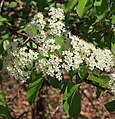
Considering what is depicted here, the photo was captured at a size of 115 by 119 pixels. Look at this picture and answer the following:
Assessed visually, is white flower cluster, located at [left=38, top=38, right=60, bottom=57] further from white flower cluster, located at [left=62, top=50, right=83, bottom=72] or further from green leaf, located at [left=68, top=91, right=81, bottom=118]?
green leaf, located at [left=68, top=91, right=81, bottom=118]

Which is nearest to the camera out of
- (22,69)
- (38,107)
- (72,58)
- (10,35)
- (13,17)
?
(72,58)

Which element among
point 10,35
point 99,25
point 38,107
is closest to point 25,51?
point 99,25

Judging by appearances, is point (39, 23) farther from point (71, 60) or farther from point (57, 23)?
point (71, 60)

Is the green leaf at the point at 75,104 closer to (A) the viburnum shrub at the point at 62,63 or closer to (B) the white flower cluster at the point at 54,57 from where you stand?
(A) the viburnum shrub at the point at 62,63

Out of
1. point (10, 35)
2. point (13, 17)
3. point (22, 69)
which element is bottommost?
point (22, 69)

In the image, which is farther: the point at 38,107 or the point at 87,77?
the point at 38,107

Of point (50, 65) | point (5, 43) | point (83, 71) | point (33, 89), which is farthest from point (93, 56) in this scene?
point (5, 43)

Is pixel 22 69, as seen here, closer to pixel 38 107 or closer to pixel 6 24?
pixel 6 24
